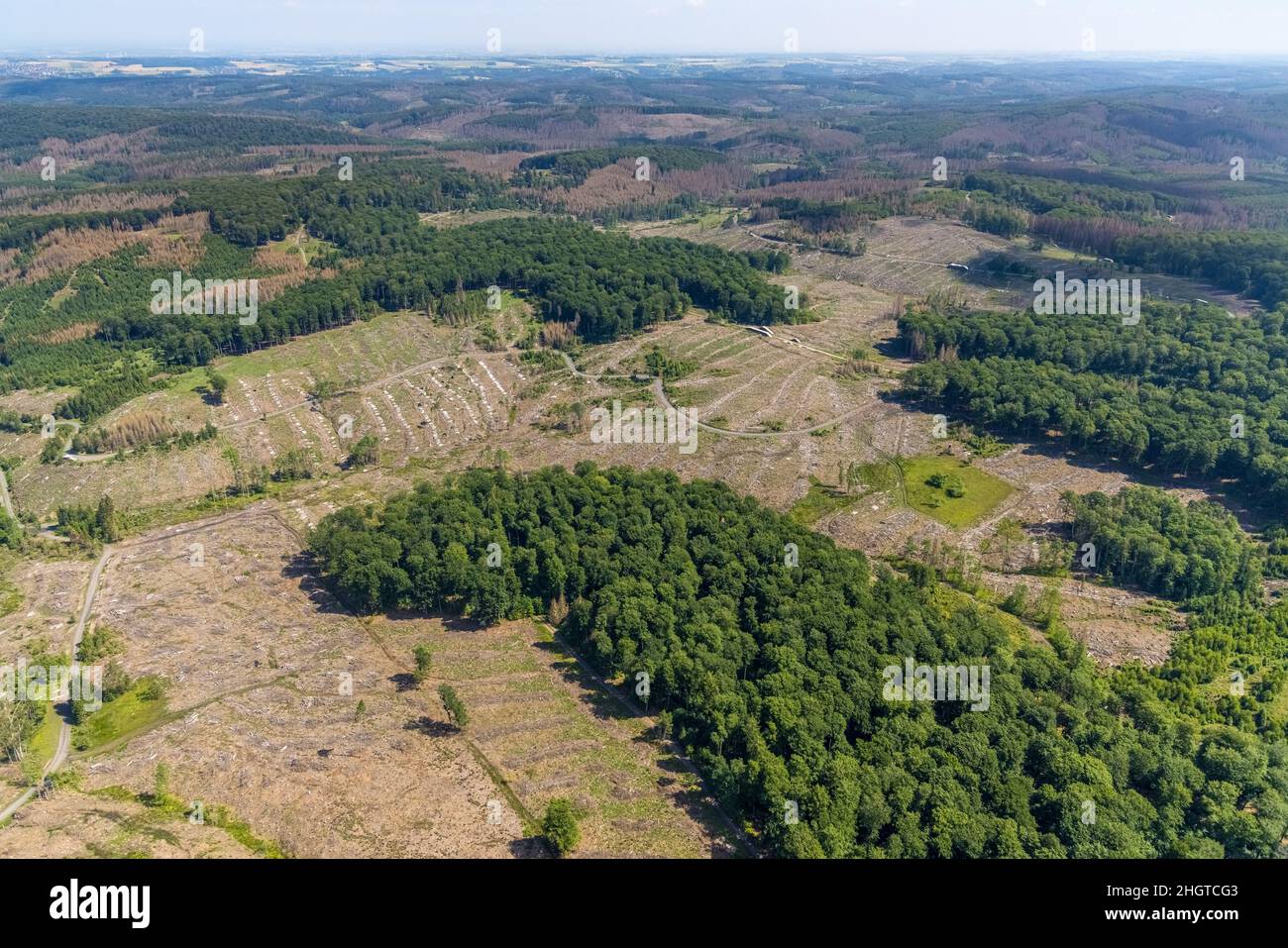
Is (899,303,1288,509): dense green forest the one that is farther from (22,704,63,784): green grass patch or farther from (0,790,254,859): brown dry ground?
(22,704,63,784): green grass patch

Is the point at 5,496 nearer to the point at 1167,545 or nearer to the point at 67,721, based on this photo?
the point at 67,721

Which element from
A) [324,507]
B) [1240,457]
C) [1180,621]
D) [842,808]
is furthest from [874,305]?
[842,808]

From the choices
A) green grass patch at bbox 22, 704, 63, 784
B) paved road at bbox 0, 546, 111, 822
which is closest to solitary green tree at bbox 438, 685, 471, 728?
paved road at bbox 0, 546, 111, 822

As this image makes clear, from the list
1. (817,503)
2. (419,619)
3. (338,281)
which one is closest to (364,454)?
(419,619)

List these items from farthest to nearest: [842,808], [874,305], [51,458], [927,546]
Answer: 1. [874,305]
2. [51,458]
3. [927,546]
4. [842,808]

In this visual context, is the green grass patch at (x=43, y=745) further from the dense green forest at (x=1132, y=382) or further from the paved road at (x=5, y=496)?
the dense green forest at (x=1132, y=382)

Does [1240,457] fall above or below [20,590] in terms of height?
above

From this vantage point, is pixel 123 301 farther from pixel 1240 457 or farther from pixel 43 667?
pixel 1240 457
